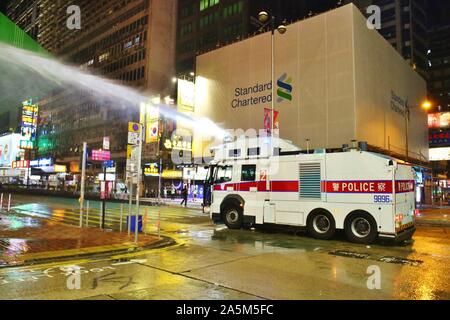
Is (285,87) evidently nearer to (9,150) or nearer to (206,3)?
(206,3)

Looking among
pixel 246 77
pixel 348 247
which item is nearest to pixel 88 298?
pixel 348 247

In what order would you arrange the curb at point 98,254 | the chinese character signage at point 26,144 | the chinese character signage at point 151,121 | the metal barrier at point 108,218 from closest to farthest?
1. the curb at point 98,254
2. the metal barrier at point 108,218
3. the chinese character signage at point 151,121
4. the chinese character signage at point 26,144

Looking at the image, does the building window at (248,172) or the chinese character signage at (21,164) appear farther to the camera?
the chinese character signage at (21,164)

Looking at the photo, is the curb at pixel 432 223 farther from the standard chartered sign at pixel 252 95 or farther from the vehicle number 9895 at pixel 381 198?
the standard chartered sign at pixel 252 95

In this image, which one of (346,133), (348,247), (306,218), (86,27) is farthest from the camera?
(86,27)

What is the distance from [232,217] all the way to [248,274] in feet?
27.9

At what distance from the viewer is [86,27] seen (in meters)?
93.4

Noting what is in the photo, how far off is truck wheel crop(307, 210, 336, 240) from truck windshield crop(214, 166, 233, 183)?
423cm

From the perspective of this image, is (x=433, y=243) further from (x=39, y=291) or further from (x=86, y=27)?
(x=86, y=27)

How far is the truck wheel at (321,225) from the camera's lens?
43.2 feet

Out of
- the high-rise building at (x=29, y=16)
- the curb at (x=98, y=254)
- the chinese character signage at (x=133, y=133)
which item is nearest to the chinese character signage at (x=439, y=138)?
the curb at (x=98, y=254)

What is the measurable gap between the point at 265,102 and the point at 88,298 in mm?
29817

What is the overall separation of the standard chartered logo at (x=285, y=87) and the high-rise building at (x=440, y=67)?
3994 inches

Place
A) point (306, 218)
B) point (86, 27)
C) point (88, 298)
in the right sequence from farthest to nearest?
1. point (86, 27)
2. point (306, 218)
3. point (88, 298)
